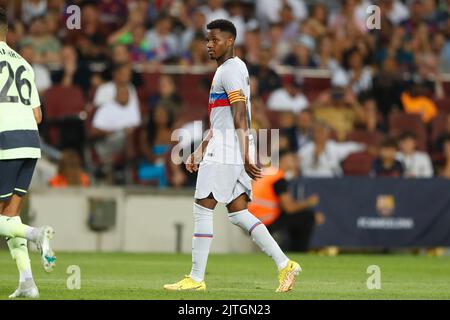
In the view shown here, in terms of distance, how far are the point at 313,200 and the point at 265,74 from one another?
3721 millimetres

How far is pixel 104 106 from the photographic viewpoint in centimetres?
1902

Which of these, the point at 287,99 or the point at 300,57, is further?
the point at 300,57

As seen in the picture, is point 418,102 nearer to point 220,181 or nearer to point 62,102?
point 62,102

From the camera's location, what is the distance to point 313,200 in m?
17.6

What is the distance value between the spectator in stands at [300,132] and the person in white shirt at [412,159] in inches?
58.8

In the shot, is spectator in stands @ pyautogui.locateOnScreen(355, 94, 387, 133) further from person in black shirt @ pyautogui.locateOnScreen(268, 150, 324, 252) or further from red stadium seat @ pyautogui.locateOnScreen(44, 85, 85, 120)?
red stadium seat @ pyautogui.locateOnScreen(44, 85, 85, 120)

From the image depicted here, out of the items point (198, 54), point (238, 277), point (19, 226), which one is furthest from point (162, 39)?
point (19, 226)

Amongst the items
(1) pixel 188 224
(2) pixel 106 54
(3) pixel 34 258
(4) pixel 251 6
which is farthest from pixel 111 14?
(3) pixel 34 258

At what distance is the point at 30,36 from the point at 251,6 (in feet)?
17.3

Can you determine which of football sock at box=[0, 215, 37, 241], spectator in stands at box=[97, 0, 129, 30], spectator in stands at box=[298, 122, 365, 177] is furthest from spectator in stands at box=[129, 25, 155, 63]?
football sock at box=[0, 215, 37, 241]

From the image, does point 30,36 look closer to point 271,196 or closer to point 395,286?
point 271,196

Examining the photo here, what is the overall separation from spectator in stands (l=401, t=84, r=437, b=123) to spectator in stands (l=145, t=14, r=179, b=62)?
4185 millimetres

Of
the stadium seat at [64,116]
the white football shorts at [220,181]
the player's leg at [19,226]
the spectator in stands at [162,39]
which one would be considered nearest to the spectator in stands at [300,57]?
the spectator in stands at [162,39]

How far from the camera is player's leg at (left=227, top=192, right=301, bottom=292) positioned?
9.87 metres
